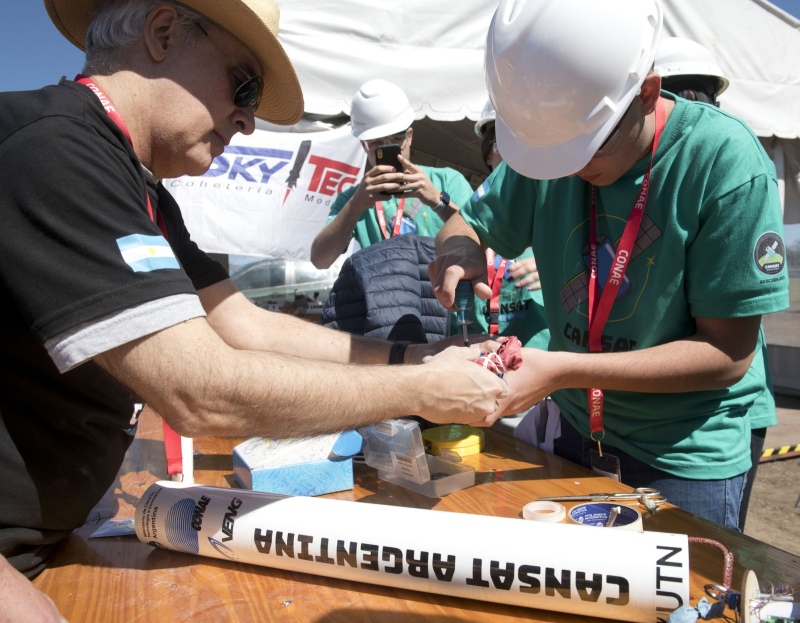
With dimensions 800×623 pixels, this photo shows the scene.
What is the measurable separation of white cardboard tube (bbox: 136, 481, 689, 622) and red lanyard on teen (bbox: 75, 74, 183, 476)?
0.26 meters

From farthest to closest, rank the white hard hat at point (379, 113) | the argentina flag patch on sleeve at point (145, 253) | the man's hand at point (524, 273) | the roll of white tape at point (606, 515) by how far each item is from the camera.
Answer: the white hard hat at point (379, 113) < the man's hand at point (524, 273) < the roll of white tape at point (606, 515) < the argentina flag patch on sleeve at point (145, 253)

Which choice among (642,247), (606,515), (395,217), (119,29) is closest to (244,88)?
(119,29)

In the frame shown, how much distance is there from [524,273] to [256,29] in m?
1.82

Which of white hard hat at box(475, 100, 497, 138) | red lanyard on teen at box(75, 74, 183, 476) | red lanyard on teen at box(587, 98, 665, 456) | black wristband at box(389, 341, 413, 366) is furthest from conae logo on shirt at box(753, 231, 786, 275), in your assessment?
white hard hat at box(475, 100, 497, 138)

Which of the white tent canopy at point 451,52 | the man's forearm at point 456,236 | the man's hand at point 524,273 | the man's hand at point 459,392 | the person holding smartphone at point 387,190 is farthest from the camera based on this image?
the white tent canopy at point 451,52

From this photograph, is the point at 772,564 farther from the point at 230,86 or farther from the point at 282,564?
the point at 230,86

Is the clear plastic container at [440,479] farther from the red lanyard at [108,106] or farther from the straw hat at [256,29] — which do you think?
the straw hat at [256,29]

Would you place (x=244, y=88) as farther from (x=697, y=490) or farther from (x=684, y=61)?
(x=684, y=61)

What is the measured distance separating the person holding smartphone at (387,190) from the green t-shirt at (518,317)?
A: 29.9 inches

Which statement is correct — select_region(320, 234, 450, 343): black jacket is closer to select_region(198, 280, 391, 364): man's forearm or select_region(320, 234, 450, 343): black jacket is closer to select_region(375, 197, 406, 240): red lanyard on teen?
select_region(198, 280, 391, 364): man's forearm

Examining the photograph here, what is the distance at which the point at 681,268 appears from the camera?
1.70 metres

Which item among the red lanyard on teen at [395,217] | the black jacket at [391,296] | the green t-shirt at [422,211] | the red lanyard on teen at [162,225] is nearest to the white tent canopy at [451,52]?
the green t-shirt at [422,211]

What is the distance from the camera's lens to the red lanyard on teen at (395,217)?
12.5 feet

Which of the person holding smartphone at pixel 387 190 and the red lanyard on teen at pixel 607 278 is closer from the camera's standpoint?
the red lanyard on teen at pixel 607 278
